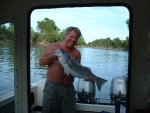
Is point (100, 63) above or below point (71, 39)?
below

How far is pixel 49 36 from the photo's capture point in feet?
10.5

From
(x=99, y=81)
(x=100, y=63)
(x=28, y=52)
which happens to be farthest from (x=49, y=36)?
(x=99, y=81)

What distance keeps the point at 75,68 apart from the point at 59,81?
313 mm

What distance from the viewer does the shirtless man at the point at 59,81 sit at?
3.14m

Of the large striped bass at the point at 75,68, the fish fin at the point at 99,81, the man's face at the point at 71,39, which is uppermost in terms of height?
the man's face at the point at 71,39

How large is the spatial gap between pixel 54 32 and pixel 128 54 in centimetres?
101

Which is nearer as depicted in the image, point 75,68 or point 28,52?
point 75,68

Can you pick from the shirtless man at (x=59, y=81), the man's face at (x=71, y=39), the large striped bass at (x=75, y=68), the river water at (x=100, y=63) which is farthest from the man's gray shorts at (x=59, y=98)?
the man's face at (x=71, y=39)

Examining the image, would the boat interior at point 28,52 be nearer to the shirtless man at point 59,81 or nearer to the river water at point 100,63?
the river water at point 100,63

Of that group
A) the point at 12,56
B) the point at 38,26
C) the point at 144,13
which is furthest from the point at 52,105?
the point at 144,13

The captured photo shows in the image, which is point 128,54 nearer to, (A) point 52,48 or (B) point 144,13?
Result: (B) point 144,13

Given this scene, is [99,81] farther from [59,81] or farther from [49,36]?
[49,36]

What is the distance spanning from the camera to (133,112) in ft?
9.92

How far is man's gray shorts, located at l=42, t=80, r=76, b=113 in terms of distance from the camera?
3.25 meters
